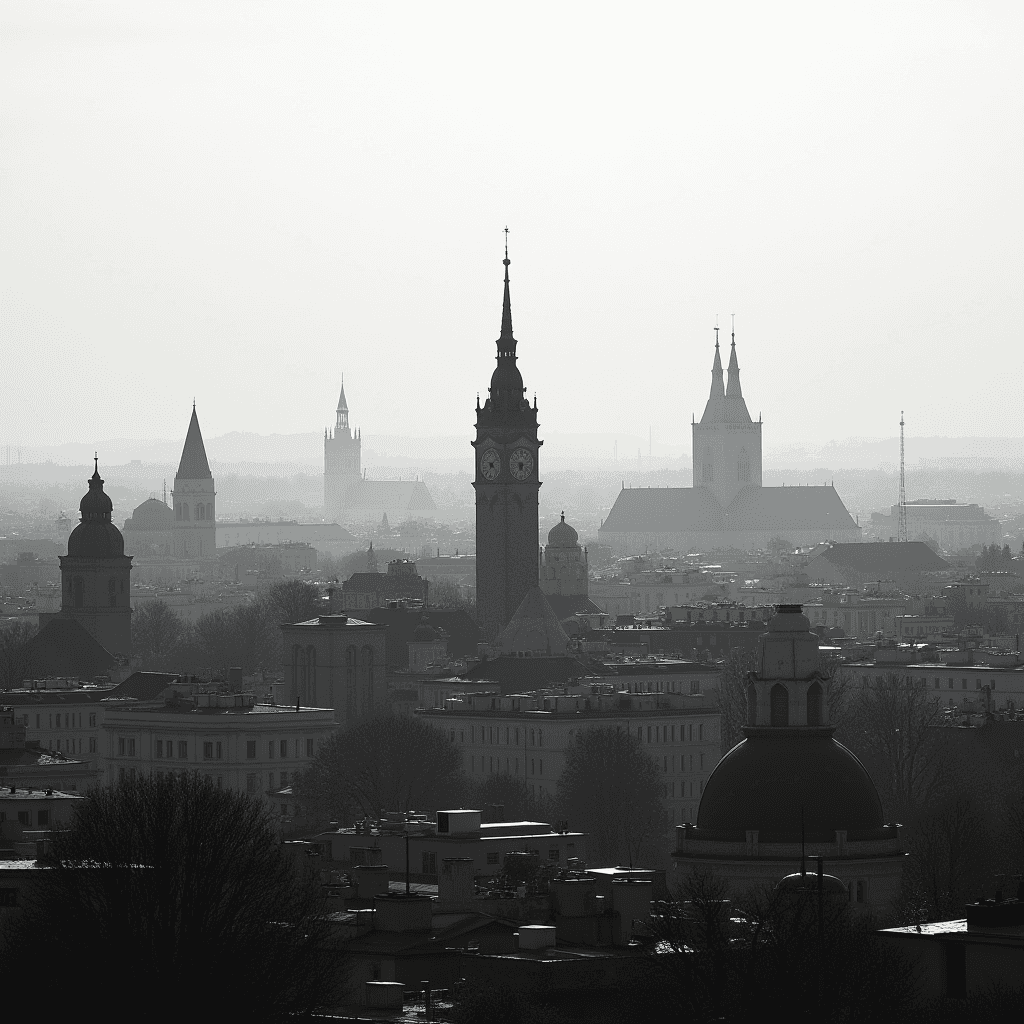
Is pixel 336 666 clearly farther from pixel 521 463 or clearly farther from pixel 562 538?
pixel 562 538

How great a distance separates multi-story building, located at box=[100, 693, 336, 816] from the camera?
106375 millimetres

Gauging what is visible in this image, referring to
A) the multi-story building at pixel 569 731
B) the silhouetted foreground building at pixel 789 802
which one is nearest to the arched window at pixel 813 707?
the silhouetted foreground building at pixel 789 802

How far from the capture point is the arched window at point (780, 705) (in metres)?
70.8

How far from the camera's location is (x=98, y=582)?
151 meters

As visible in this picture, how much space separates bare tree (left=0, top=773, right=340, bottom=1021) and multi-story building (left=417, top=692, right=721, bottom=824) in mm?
51435

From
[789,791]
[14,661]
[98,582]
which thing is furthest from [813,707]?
[98,582]

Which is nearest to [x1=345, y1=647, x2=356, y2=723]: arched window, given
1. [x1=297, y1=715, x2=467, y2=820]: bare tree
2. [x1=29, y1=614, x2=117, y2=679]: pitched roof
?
[x1=29, y1=614, x2=117, y2=679]: pitched roof

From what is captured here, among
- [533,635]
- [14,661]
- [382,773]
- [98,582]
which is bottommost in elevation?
[382,773]

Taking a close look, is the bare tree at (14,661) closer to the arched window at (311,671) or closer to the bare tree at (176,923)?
the arched window at (311,671)

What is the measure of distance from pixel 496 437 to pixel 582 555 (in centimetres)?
3748

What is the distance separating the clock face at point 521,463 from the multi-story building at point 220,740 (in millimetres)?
37250

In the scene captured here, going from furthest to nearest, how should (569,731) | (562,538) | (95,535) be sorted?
(562,538) < (95,535) < (569,731)

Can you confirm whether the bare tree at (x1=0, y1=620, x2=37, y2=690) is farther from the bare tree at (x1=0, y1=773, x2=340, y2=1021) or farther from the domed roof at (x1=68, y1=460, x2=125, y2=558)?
the bare tree at (x1=0, y1=773, x2=340, y2=1021)

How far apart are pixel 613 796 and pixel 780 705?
92.0ft
